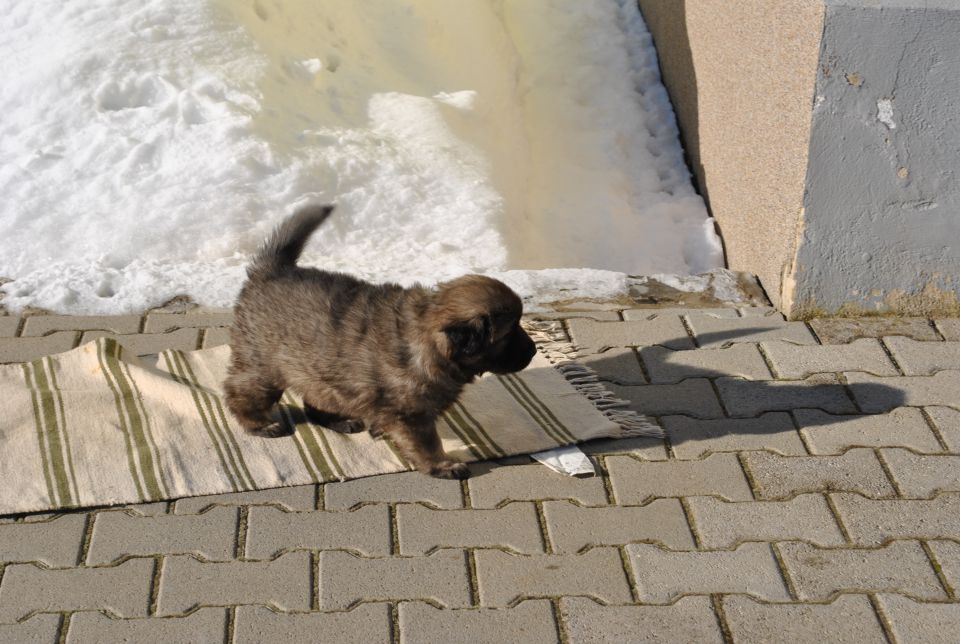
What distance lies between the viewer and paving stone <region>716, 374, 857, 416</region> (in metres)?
4.39

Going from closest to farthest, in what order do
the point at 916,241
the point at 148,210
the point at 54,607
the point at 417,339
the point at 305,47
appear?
1. the point at 54,607
2. the point at 417,339
3. the point at 916,241
4. the point at 148,210
5. the point at 305,47

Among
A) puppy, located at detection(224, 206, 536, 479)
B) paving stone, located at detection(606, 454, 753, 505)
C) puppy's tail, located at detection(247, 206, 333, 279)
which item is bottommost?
paving stone, located at detection(606, 454, 753, 505)

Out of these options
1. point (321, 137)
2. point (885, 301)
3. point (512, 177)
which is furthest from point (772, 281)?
point (321, 137)

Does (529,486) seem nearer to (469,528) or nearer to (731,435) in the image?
(469,528)

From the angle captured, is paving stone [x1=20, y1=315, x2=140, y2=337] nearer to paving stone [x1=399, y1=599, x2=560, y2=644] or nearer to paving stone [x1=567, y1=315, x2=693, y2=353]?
paving stone [x1=567, y1=315, x2=693, y2=353]

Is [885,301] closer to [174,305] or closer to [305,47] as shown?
[174,305]

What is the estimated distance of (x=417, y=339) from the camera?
12.3 ft

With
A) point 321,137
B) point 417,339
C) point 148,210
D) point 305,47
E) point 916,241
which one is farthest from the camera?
point 305,47

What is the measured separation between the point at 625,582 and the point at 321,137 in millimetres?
3629

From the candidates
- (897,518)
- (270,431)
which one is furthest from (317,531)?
(897,518)

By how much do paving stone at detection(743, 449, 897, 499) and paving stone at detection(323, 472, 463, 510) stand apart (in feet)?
3.64

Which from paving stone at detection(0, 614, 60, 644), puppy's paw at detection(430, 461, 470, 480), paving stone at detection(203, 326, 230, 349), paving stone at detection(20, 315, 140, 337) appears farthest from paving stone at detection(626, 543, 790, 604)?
paving stone at detection(20, 315, 140, 337)

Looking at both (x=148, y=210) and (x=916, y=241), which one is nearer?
(x=916, y=241)

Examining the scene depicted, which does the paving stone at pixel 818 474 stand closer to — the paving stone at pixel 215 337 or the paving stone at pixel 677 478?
the paving stone at pixel 677 478
